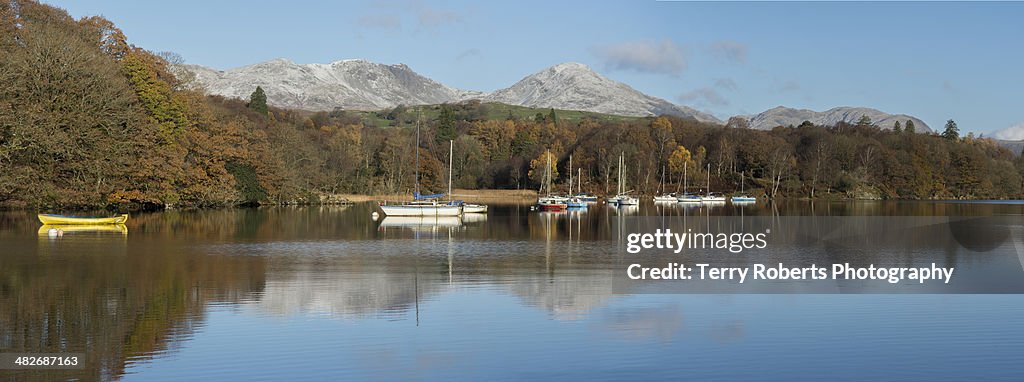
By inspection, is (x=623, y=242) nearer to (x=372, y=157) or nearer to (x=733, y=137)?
(x=372, y=157)

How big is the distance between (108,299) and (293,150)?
70448mm

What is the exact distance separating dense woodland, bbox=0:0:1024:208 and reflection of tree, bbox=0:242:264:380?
18.7 metres

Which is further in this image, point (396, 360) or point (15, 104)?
point (15, 104)

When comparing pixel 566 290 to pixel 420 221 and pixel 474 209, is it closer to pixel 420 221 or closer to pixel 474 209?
pixel 420 221

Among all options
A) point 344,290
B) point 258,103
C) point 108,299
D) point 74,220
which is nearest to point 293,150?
point 258,103

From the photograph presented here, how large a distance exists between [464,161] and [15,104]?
94916 mm

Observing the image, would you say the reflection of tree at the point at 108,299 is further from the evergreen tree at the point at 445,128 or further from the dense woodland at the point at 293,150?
the evergreen tree at the point at 445,128

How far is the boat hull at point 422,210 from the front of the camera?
6331 cm

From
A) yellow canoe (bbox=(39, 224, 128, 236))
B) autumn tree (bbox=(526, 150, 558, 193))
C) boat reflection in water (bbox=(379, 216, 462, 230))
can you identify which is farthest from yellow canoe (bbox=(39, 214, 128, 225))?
autumn tree (bbox=(526, 150, 558, 193))

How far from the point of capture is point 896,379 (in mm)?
13898

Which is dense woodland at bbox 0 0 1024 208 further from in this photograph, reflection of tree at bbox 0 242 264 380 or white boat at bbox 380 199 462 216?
reflection of tree at bbox 0 242 264 380

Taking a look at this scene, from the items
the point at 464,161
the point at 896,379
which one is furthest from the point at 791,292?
the point at 464,161

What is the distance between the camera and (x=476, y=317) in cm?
1911

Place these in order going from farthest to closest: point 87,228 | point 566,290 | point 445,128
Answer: point 445,128
point 87,228
point 566,290
